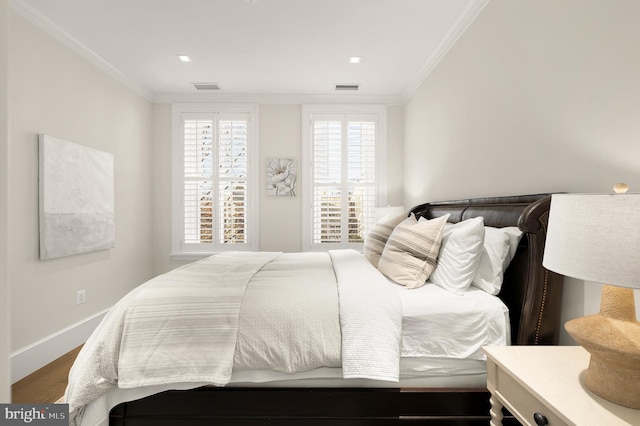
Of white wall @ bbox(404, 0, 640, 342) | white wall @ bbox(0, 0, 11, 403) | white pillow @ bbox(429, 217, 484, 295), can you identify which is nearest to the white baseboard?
white wall @ bbox(0, 0, 11, 403)

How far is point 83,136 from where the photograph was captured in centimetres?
313

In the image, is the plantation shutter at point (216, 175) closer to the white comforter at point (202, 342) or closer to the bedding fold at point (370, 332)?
the white comforter at point (202, 342)

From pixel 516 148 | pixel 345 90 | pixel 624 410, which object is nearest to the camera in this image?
pixel 624 410

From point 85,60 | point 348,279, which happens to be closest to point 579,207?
point 348,279

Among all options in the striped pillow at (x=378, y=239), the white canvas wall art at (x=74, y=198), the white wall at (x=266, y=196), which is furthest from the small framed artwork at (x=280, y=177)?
the striped pillow at (x=378, y=239)

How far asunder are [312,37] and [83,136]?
230 centimetres

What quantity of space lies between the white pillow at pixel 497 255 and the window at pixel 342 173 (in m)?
2.71

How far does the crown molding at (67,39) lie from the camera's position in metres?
2.49

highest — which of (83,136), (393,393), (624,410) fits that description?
(83,136)

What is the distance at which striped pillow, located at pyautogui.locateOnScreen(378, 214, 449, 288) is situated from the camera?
1940 mm

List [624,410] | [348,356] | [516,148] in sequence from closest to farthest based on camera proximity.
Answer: [624,410]
[348,356]
[516,148]

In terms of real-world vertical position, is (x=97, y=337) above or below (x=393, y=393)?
above

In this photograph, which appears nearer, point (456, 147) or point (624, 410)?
point (624, 410)

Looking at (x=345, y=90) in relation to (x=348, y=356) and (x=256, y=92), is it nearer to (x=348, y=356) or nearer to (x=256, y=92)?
(x=256, y=92)
